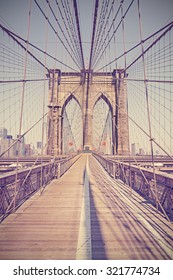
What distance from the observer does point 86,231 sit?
3.15 metres

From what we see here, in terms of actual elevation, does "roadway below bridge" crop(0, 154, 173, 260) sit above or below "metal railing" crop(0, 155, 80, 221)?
below

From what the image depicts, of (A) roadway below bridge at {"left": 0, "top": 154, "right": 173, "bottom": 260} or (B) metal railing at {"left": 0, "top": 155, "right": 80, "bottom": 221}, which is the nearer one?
(A) roadway below bridge at {"left": 0, "top": 154, "right": 173, "bottom": 260}

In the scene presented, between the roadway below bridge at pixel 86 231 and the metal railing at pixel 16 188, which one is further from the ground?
the metal railing at pixel 16 188

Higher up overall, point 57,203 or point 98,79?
point 98,79

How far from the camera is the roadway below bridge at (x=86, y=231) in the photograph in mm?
2480

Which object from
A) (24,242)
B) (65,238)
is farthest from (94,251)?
(24,242)

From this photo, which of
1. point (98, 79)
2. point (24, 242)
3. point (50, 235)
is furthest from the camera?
point (98, 79)

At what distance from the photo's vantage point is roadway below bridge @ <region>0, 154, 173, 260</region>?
2480mm

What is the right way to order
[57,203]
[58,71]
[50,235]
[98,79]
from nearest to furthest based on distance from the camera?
[50,235], [57,203], [58,71], [98,79]

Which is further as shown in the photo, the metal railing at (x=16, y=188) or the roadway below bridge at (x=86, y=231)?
the metal railing at (x=16, y=188)

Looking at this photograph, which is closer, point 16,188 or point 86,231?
point 86,231

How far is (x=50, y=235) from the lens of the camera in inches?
118

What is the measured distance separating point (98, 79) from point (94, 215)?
38673 millimetres
